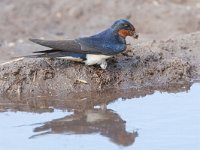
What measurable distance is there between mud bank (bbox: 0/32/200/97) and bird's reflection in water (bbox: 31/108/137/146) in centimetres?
63

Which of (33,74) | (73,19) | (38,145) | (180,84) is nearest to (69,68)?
(33,74)

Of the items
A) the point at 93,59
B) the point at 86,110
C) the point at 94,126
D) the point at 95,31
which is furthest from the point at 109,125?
the point at 95,31

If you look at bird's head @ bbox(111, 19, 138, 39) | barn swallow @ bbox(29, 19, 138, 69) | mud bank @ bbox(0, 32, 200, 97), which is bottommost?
mud bank @ bbox(0, 32, 200, 97)

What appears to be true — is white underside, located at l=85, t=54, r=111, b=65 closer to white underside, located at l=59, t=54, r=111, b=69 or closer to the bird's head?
white underside, located at l=59, t=54, r=111, b=69

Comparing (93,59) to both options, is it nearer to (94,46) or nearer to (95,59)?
(95,59)

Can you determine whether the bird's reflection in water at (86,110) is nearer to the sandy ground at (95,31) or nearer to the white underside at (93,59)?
the sandy ground at (95,31)

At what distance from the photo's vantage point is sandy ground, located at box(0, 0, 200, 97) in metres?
6.50

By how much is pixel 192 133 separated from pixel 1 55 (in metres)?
3.53

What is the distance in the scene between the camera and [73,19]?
9.47 m

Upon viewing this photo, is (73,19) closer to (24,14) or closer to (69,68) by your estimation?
(24,14)

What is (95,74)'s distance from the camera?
6520mm

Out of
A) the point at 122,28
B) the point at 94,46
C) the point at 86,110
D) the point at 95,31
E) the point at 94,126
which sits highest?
the point at 95,31

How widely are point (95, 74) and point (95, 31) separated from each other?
9.15 ft

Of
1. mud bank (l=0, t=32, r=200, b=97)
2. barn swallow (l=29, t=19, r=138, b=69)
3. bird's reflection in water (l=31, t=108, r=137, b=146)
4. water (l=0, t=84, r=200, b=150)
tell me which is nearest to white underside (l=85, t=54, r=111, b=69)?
barn swallow (l=29, t=19, r=138, b=69)
